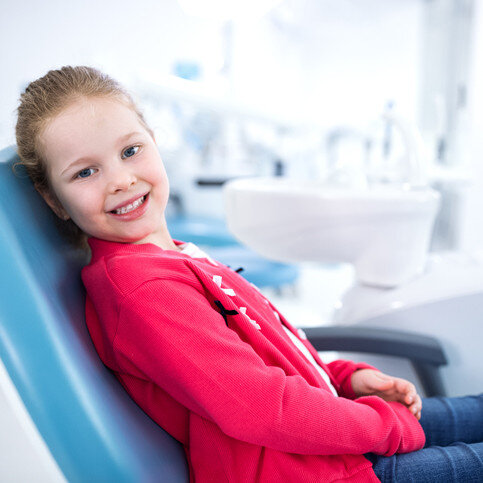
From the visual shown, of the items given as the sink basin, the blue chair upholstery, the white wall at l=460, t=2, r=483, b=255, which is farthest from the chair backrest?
the white wall at l=460, t=2, r=483, b=255

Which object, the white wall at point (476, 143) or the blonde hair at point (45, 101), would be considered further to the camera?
the white wall at point (476, 143)

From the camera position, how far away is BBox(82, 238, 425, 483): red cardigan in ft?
1.65

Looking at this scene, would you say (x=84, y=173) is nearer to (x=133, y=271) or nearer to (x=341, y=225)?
(x=133, y=271)

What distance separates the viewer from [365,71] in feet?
14.8

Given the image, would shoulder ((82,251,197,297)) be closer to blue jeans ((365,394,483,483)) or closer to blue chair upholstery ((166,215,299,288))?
blue jeans ((365,394,483,483))

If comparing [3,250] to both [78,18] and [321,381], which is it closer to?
[321,381]

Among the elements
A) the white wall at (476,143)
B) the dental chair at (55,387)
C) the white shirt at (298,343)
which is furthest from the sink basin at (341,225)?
the white wall at (476,143)

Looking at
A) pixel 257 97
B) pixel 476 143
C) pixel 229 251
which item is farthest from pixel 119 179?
pixel 476 143

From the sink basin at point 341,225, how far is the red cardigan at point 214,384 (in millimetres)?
363

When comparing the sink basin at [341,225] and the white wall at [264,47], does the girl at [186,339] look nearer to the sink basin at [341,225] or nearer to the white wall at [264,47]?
the white wall at [264,47]

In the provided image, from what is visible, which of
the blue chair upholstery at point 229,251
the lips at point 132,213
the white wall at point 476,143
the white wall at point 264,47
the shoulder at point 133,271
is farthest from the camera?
the white wall at point 264,47

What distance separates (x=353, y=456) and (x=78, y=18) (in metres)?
2.66

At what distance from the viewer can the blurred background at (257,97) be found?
126 centimetres

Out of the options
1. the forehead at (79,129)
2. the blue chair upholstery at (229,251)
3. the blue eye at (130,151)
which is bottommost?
the blue chair upholstery at (229,251)
